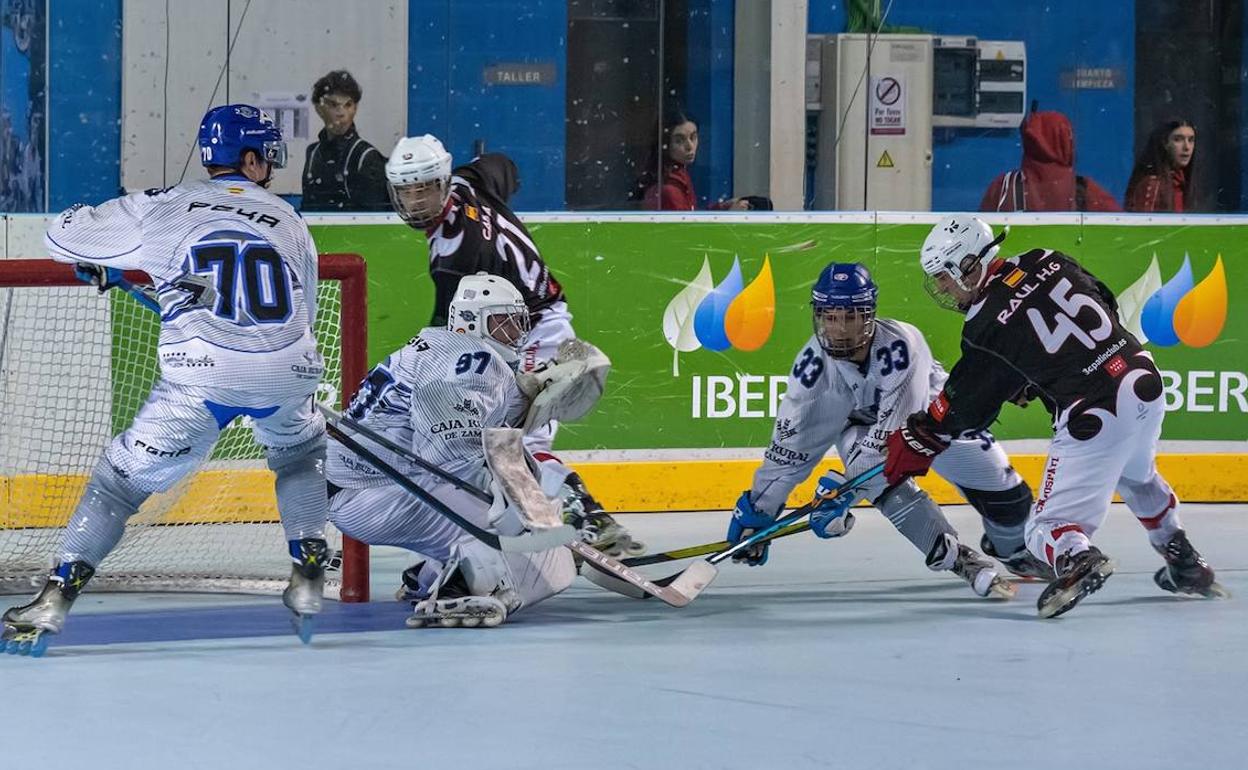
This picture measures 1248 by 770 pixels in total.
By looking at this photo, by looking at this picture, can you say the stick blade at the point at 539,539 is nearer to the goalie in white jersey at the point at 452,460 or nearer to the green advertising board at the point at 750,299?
the goalie in white jersey at the point at 452,460

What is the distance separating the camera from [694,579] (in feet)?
16.5

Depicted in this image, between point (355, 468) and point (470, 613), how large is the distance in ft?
1.59

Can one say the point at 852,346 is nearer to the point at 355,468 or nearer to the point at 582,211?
the point at 355,468

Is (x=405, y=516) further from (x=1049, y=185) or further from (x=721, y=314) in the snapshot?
(x=1049, y=185)

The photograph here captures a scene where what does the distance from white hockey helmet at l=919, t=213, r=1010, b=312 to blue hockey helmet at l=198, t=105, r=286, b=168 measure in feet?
5.34

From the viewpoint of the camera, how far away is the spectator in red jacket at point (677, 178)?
22.7ft

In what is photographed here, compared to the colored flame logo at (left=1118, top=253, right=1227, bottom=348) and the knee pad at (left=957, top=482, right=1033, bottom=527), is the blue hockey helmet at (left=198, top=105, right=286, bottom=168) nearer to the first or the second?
the knee pad at (left=957, top=482, right=1033, bottom=527)

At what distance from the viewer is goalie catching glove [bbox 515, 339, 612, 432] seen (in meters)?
4.80

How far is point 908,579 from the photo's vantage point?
18.2 feet

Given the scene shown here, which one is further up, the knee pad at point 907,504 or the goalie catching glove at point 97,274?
the goalie catching glove at point 97,274

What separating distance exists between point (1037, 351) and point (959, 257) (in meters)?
0.30

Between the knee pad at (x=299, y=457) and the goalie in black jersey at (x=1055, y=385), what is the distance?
141cm

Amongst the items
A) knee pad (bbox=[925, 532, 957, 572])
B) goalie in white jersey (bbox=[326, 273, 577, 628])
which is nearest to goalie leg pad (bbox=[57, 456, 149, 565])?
goalie in white jersey (bbox=[326, 273, 577, 628])

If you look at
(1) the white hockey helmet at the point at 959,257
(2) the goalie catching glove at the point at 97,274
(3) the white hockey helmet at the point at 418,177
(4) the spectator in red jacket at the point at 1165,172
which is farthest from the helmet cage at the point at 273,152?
(4) the spectator in red jacket at the point at 1165,172
